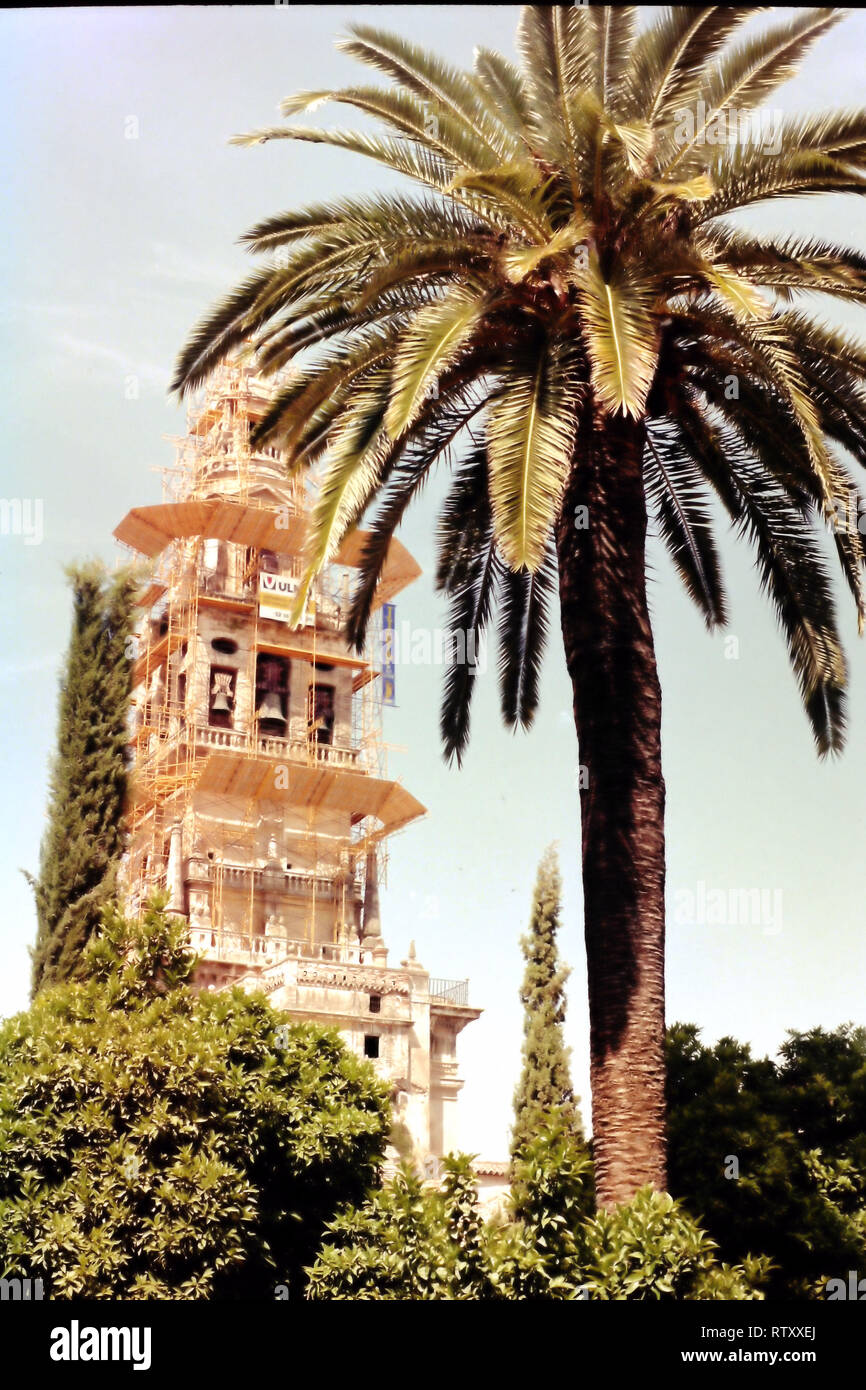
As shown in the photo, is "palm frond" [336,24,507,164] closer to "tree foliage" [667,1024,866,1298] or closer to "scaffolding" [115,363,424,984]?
"tree foliage" [667,1024,866,1298]

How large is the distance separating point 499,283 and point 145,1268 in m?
10.7

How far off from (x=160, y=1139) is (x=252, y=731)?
30.1 m

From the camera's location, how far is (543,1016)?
40.7m

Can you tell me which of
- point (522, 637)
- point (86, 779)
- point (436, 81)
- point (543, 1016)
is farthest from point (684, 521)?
point (543, 1016)

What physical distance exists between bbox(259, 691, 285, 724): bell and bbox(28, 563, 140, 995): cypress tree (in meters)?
16.3

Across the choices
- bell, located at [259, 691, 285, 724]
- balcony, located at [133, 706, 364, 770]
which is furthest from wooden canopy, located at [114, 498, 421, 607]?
balcony, located at [133, 706, 364, 770]

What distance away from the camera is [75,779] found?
30906 mm

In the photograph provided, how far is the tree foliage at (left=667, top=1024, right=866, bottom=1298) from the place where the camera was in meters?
18.4

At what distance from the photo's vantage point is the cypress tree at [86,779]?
29656 mm

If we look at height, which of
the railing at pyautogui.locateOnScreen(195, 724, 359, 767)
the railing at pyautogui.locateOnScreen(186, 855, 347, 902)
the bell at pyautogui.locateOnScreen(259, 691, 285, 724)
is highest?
the bell at pyautogui.locateOnScreen(259, 691, 285, 724)

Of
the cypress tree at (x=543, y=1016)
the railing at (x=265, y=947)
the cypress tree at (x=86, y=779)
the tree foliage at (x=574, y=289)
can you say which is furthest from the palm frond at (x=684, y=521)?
the railing at (x=265, y=947)
